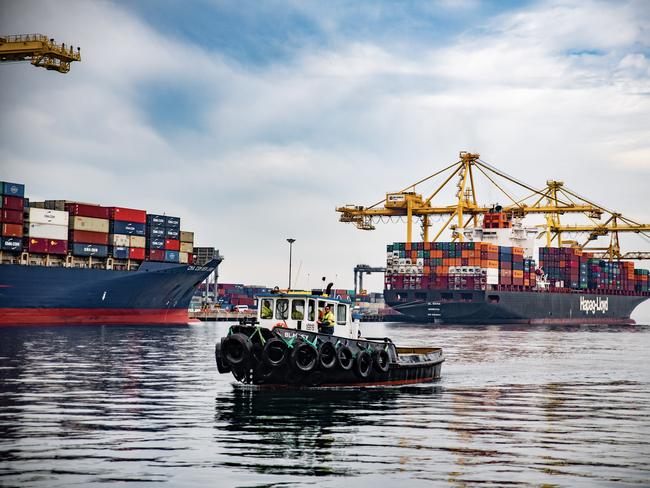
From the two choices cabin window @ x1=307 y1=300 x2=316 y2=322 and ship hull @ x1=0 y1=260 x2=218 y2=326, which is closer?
cabin window @ x1=307 y1=300 x2=316 y2=322

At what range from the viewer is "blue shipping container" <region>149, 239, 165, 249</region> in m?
99.6

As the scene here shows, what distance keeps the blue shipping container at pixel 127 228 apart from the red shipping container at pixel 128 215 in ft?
1.49

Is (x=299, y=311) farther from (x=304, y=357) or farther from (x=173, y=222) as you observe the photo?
(x=173, y=222)

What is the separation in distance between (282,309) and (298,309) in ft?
2.13

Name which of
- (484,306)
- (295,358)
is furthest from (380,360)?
(484,306)

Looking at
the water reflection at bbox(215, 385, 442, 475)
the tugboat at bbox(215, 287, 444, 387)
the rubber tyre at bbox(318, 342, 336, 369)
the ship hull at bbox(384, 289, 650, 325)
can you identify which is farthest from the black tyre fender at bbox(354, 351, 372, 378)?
the ship hull at bbox(384, 289, 650, 325)

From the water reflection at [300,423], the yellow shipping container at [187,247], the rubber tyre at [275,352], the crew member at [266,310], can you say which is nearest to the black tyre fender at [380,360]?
the water reflection at [300,423]

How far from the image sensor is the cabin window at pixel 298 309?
3292 cm

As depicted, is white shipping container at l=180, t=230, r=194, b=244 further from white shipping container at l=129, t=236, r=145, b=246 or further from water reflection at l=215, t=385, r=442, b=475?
water reflection at l=215, t=385, r=442, b=475

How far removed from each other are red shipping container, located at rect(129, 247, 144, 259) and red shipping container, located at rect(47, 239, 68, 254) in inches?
348

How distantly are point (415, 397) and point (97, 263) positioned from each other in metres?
69.4

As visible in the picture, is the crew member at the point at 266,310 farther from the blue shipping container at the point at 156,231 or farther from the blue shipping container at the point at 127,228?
the blue shipping container at the point at 156,231

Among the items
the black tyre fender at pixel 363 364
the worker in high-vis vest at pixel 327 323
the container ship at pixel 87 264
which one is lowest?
the black tyre fender at pixel 363 364

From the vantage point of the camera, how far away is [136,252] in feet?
317
